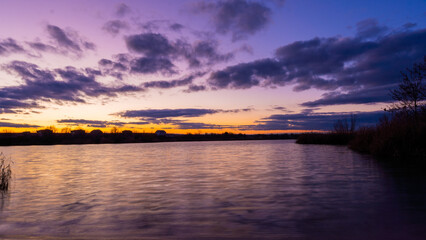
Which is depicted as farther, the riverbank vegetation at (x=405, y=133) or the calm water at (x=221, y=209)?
the riverbank vegetation at (x=405, y=133)

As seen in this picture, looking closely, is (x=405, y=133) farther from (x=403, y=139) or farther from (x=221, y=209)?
(x=221, y=209)

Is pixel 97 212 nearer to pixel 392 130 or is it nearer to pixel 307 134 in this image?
pixel 392 130

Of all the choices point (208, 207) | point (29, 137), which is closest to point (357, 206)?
point (208, 207)

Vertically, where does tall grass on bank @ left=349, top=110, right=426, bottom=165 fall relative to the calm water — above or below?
above

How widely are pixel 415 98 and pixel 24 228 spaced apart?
28794mm

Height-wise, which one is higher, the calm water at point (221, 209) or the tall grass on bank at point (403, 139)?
the tall grass on bank at point (403, 139)

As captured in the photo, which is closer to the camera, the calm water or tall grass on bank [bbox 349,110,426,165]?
the calm water

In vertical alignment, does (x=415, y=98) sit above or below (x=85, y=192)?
above

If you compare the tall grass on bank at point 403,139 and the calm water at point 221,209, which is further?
the tall grass on bank at point 403,139

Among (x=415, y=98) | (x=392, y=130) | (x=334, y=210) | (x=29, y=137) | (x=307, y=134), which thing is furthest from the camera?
(x=29, y=137)

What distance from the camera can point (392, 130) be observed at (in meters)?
21.5

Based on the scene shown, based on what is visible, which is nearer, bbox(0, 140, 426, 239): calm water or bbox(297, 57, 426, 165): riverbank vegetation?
bbox(0, 140, 426, 239): calm water

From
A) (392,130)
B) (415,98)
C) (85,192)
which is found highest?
(415,98)

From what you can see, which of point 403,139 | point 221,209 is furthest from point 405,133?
point 221,209
